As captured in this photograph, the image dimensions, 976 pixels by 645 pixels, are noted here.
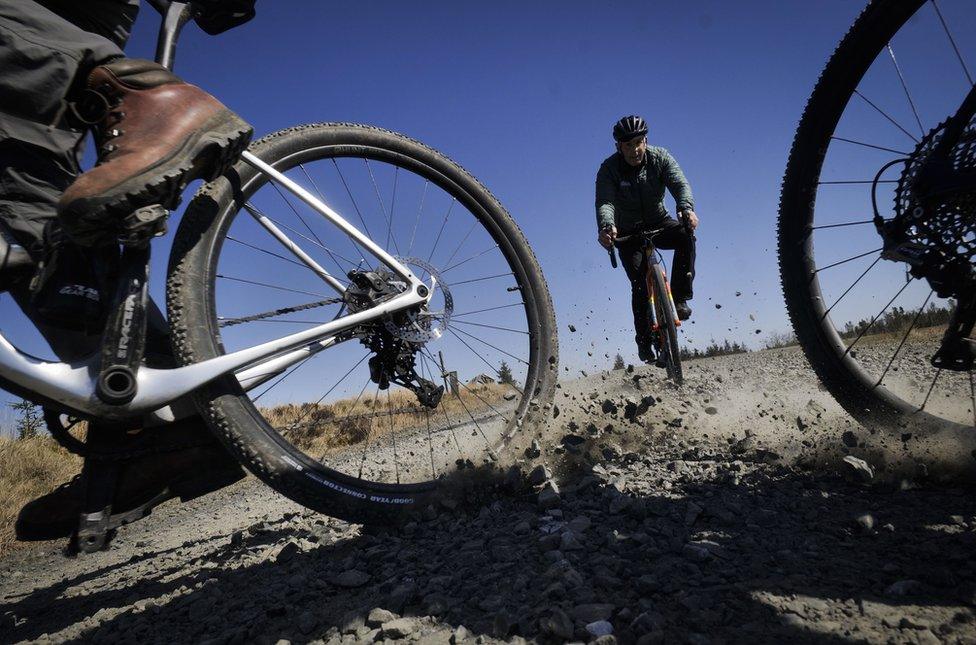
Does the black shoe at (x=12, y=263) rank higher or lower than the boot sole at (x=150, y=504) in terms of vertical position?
higher

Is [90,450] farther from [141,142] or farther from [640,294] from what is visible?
[640,294]

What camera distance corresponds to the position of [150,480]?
1976 mm

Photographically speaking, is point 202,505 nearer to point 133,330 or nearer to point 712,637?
point 133,330

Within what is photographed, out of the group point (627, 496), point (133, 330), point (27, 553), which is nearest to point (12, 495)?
point (27, 553)

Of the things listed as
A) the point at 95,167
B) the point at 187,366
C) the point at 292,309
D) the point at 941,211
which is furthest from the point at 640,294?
the point at 95,167

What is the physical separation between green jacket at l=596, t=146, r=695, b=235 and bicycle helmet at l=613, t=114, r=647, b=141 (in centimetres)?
23

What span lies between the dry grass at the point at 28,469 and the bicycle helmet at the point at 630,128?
22.1ft

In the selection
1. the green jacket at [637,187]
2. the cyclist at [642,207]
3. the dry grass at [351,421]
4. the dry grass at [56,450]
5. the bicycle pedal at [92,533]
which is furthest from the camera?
the dry grass at [351,421]

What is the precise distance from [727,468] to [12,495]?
5862 millimetres

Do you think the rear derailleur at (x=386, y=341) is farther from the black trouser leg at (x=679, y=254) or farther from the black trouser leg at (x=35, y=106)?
the black trouser leg at (x=679, y=254)

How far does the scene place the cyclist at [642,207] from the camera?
555 cm

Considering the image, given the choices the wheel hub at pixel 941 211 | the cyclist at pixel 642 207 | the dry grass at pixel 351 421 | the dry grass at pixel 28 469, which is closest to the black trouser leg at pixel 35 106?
the wheel hub at pixel 941 211

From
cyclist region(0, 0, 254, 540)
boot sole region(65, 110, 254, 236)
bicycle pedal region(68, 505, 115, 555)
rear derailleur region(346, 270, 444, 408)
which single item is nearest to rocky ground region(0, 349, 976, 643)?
bicycle pedal region(68, 505, 115, 555)

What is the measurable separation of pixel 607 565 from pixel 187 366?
163 cm
